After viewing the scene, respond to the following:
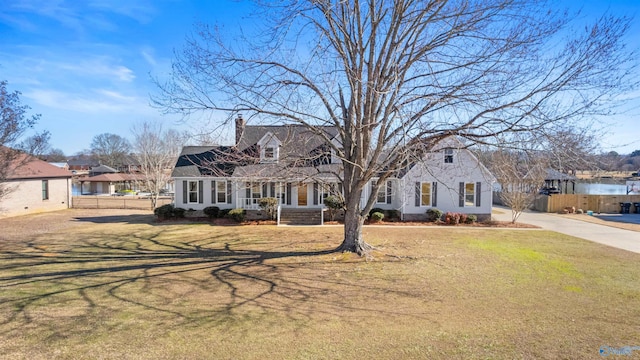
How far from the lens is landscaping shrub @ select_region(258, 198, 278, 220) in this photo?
20625mm

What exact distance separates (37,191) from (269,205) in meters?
18.3

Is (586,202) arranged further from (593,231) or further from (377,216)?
(377,216)

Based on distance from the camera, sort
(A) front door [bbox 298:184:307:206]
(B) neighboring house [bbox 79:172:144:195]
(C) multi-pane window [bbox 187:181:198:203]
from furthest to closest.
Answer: (B) neighboring house [bbox 79:172:144:195] → (C) multi-pane window [bbox 187:181:198:203] → (A) front door [bbox 298:184:307:206]

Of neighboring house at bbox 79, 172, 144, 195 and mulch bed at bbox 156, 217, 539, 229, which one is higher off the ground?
neighboring house at bbox 79, 172, 144, 195

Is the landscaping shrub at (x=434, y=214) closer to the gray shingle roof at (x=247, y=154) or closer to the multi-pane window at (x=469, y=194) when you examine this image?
the multi-pane window at (x=469, y=194)

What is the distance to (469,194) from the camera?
2183 cm

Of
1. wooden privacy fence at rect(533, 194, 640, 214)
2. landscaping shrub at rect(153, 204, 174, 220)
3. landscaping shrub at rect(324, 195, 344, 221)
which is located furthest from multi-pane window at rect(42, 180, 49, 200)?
wooden privacy fence at rect(533, 194, 640, 214)

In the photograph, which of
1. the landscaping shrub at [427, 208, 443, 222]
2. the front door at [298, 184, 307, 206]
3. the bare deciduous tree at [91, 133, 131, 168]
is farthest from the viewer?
the bare deciduous tree at [91, 133, 131, 168]

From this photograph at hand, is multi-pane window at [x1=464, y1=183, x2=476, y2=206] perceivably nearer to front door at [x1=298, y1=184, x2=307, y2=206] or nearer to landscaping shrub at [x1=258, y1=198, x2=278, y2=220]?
front door at [x1=298, y1=184, x2=307, y2=206]

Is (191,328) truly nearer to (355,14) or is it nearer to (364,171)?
(364,171)

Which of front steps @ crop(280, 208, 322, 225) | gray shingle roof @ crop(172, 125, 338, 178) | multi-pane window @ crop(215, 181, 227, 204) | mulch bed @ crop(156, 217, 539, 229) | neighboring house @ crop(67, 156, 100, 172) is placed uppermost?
neighboring house @ crop(67, 156, 100, 172)

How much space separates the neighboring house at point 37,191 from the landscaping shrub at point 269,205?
15703 mm

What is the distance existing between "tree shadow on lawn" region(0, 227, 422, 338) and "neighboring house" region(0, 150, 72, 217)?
42.2 ft

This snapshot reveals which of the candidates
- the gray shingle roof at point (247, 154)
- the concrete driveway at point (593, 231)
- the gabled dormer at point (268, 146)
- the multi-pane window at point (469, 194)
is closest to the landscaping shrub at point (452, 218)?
the multi-pane window at point (469, 194)
